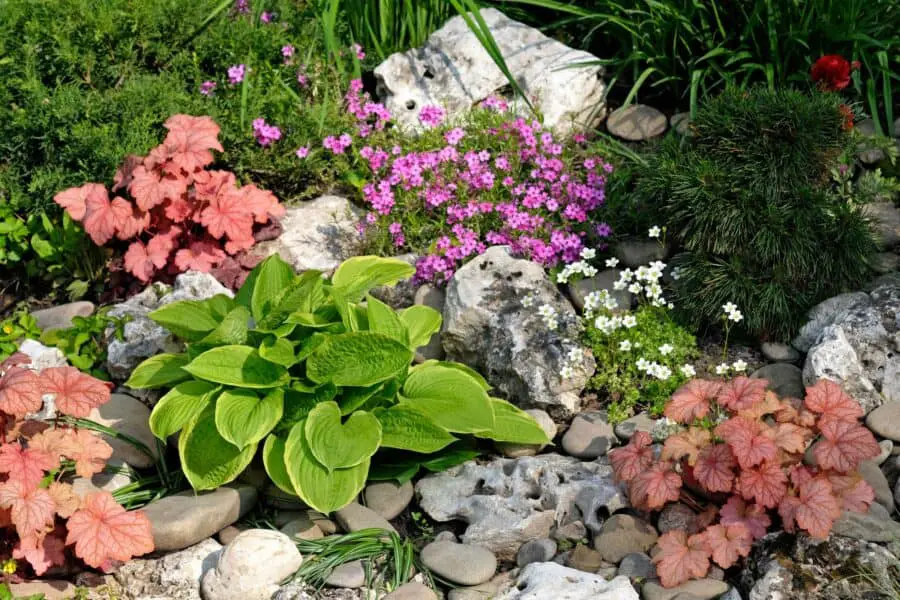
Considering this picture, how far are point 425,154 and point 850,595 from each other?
9.42 feet

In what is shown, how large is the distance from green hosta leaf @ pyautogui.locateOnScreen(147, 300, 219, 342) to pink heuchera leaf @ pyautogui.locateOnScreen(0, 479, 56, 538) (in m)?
0.91

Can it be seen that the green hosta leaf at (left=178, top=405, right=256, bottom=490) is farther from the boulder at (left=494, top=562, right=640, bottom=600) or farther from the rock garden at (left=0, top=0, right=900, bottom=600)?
the boulder at (left=494, top=562, right=640, bottom=600)

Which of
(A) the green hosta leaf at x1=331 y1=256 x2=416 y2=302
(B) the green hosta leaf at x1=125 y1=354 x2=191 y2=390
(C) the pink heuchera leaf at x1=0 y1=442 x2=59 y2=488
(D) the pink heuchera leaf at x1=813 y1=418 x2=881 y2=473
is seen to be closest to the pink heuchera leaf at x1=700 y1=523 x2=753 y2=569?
(D) the pink heuchera leaf at x1=813 y1=418 x2=881 y2=473

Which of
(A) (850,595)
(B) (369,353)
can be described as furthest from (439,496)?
(A) (850,595)

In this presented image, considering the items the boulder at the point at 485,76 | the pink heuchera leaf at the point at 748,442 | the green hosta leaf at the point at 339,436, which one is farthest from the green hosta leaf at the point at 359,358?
the boulder at the point at 485,76

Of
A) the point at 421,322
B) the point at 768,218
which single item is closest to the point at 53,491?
the point at 421,322

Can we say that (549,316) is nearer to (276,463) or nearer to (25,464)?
(276,463)

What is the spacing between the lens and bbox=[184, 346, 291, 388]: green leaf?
11.9 ft

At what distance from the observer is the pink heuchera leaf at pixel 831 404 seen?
3.32 m

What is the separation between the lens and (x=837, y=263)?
4.27 meters

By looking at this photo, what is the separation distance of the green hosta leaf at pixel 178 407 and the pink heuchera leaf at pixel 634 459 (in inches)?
59.3

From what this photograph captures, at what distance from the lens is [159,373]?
3.94 m

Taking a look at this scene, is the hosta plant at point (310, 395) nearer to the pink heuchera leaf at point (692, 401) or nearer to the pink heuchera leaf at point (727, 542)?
the pink heuchera leaf at point (692, 401)

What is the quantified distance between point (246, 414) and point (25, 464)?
75 cm
